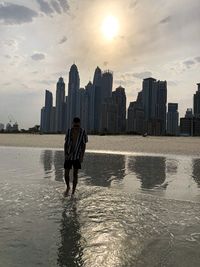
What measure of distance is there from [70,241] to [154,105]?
446 feet

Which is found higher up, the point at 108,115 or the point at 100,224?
the point at 108,115

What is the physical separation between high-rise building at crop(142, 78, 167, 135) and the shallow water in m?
116

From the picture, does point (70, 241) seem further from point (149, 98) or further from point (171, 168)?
point (149, 98)

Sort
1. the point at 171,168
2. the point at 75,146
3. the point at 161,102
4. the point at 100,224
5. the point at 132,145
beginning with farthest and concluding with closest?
the point at 161,102 < the point at 132,145 < the point at 171,168 < the point at 75,146 < the point at 100,224

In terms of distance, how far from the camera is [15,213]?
260 inches

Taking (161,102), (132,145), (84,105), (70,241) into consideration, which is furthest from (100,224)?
(161,102)

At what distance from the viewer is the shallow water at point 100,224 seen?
4578 mm

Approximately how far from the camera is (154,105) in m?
139

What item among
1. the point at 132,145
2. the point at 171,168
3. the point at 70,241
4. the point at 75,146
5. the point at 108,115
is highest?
the point at 108,115

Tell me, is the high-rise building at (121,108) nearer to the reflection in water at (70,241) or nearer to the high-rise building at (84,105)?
the high-rise building at (84,105)

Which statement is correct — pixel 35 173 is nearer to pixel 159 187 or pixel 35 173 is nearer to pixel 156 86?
pixel 159 187

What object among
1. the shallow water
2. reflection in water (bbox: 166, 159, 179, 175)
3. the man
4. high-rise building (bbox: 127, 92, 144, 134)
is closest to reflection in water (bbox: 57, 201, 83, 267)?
the shallow water

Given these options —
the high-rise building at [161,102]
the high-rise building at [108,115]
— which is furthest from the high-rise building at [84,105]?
the high-rise building at [161,102]

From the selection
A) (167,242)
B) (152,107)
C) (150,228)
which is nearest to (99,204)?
(150,228)
